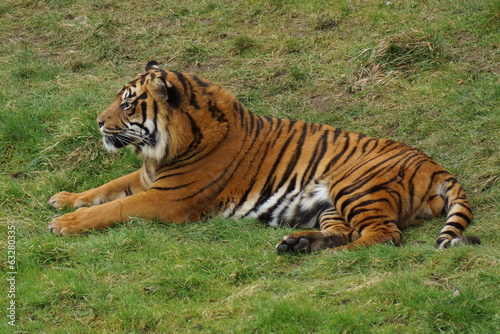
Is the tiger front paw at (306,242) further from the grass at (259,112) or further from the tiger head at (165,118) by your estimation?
the tiger head at (165,118)

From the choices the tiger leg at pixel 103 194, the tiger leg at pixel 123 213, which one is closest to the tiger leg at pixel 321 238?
the tiger leg at pixel 123 213

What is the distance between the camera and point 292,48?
31.9 ft

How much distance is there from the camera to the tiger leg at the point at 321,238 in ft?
18.7

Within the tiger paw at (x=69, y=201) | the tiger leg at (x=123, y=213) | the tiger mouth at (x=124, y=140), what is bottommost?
the tiger paw at (x=69, y=201)

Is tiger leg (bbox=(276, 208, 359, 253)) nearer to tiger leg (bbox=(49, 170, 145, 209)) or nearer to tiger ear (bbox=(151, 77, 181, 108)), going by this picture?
tiger ear (bbox=(151, 77, 181, 108))

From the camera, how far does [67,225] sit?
6191 mm

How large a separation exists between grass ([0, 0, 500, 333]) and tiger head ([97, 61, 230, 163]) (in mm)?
688

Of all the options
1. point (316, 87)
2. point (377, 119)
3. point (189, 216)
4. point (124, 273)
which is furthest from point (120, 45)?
point (124, 273)

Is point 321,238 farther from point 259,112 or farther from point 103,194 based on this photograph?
point 259,112

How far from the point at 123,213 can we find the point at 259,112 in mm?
2669

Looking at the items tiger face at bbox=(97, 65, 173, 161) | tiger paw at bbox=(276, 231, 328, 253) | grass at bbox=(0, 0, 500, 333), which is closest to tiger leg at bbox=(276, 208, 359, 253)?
tiger paw at bbox=(276, 231, 328, 253)

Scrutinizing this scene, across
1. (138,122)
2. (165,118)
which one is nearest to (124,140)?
(138,122)

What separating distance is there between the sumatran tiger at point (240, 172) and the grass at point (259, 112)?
20 centimetres

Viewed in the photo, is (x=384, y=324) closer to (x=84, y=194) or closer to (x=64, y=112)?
(x=84, y=194)
